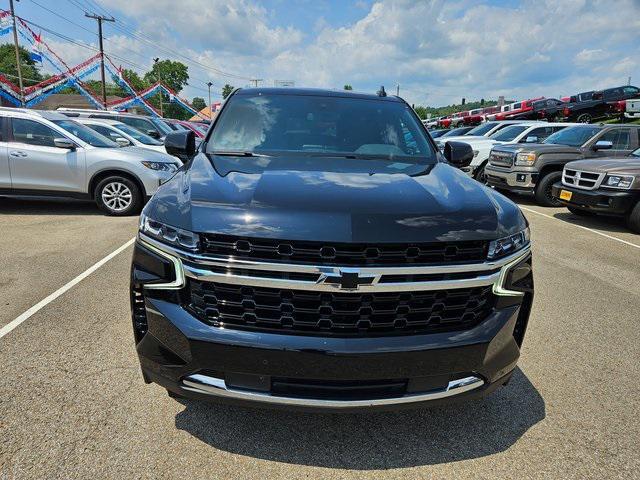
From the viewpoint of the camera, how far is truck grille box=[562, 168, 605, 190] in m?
8.12

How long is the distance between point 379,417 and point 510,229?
124cm

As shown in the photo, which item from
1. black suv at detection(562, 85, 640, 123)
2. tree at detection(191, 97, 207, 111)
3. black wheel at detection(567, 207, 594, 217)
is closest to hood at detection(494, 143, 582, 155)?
black wheel at detection(567, 207, 594, 217)

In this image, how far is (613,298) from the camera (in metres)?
4.71

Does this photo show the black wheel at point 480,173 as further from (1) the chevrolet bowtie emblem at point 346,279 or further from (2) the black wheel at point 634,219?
(1) the chevrolet bowtie emblem at point 346,279

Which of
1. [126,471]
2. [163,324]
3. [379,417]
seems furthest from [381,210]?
[126,471]

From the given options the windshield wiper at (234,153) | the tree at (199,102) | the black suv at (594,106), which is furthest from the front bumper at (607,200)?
the tree at (199,102)

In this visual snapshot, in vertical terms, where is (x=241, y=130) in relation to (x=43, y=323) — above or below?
above

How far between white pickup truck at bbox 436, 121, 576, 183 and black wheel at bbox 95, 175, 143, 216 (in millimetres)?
8577

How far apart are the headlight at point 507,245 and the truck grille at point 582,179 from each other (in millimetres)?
7095

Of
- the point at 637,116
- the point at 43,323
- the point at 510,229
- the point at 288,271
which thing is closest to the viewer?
the point at 288,271

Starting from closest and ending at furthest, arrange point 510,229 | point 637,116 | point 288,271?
point 288,271
point 510,229
point 637,116

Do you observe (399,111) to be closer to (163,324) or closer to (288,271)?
(288,271)

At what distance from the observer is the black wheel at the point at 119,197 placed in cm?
802

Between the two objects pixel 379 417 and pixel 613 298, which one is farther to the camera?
pixel 613 298
